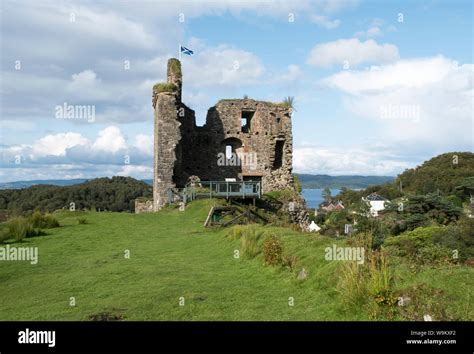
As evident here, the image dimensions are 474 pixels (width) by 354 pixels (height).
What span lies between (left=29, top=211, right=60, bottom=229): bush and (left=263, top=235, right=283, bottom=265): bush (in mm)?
11109

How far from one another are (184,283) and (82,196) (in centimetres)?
5848

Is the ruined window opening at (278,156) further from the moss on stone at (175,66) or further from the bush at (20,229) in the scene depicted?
the bush at (20,229)

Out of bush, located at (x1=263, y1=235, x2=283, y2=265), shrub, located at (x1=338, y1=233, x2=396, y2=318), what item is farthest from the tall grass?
bush, located at (x1=263, y1=235, x2=283, y2=265)

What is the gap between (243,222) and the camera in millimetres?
20312

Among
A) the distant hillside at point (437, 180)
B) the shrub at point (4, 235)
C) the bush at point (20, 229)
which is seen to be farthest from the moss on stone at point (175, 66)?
the distant hillside at point (437, 180)

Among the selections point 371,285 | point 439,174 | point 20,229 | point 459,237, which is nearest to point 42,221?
point 20,229

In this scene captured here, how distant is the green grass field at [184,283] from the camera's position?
8391mm

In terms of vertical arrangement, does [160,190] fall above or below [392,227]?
above

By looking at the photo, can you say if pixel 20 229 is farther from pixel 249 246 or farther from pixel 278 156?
pixel 278 156

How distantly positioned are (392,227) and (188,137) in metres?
26.6

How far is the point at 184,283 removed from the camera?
10680mm

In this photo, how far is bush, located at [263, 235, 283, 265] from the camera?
12025mm
